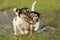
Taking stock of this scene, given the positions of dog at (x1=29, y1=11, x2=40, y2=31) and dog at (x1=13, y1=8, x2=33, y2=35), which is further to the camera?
dog at (x1=29, y1=11, x2=40, y2=31)

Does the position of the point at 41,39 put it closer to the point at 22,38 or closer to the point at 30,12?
the point at 22,38

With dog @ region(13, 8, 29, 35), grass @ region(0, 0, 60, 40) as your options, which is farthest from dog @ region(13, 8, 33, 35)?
grass @ region(0, 0, 60, 40)

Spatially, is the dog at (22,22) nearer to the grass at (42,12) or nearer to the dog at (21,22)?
the dog at (21,22)

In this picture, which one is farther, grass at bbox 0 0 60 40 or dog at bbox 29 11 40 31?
dog at bbox 29 11 40 31

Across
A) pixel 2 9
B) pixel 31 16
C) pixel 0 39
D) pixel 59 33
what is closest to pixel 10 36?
pixel 0 39

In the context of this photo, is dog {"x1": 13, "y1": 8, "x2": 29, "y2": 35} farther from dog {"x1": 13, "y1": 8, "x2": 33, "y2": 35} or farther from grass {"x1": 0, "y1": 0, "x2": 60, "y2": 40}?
grass {"x1": 0, "y1": 0, "x2": 60, "y2": 40}

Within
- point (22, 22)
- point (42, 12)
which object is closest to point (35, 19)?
point (22, 22)

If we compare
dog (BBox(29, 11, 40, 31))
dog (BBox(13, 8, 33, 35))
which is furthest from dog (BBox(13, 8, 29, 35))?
dog (BBox(29, 11, 40, 31))

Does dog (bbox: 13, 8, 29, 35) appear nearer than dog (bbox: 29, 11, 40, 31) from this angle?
Yes

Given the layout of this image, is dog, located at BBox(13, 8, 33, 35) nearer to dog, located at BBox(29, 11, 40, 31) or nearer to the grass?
dog, located at BBox(29, 11, 40, 31)

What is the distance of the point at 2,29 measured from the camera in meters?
5.04

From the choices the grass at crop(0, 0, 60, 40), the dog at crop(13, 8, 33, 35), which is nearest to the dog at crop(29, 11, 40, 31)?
the dog at crop(13, 8, 33, 35)

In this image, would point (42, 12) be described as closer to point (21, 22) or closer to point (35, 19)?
point (35, 19)

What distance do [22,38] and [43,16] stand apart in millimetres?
956
